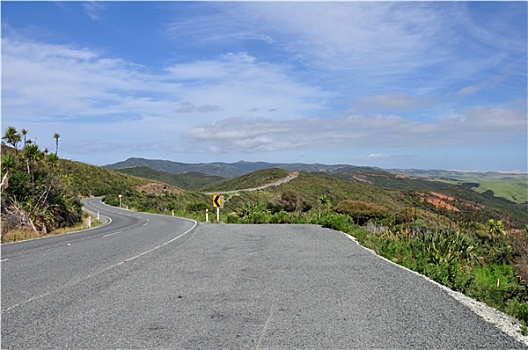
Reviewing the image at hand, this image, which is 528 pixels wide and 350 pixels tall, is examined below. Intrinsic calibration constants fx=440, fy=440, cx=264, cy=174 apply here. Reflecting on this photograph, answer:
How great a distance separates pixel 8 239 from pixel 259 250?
38.0 feet

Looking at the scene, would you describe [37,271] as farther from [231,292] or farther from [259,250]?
[259,250]

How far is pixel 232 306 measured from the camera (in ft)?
22.1

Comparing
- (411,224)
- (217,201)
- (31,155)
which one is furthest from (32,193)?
(411,224)

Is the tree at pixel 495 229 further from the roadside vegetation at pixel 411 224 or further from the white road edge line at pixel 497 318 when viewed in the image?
the white road edge line at pixel 497 318

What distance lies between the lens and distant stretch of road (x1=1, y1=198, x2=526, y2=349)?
526cm

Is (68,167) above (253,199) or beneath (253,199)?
above

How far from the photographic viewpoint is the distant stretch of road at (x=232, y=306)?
17.3 ft

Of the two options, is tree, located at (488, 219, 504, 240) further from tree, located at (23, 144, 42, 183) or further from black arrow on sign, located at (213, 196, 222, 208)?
tree, located at (23, 144, 42, 183)

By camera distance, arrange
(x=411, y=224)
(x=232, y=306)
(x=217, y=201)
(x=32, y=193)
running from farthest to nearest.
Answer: (x=217, y=201)
(x=32, y=193)
(x=411, y=224)
(x=232, y=306)

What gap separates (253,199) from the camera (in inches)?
2544

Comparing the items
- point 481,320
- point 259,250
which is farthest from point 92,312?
point 259,250

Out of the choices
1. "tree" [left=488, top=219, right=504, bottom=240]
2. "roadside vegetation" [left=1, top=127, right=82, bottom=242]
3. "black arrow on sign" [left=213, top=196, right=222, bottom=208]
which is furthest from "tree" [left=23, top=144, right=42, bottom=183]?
"tree" [left=488, top=219, right=504, bottom=240]

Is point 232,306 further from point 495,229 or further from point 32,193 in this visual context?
point 32,193

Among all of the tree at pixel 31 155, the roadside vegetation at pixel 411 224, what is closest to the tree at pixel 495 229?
the roadside vegetation at pixel 411 224
